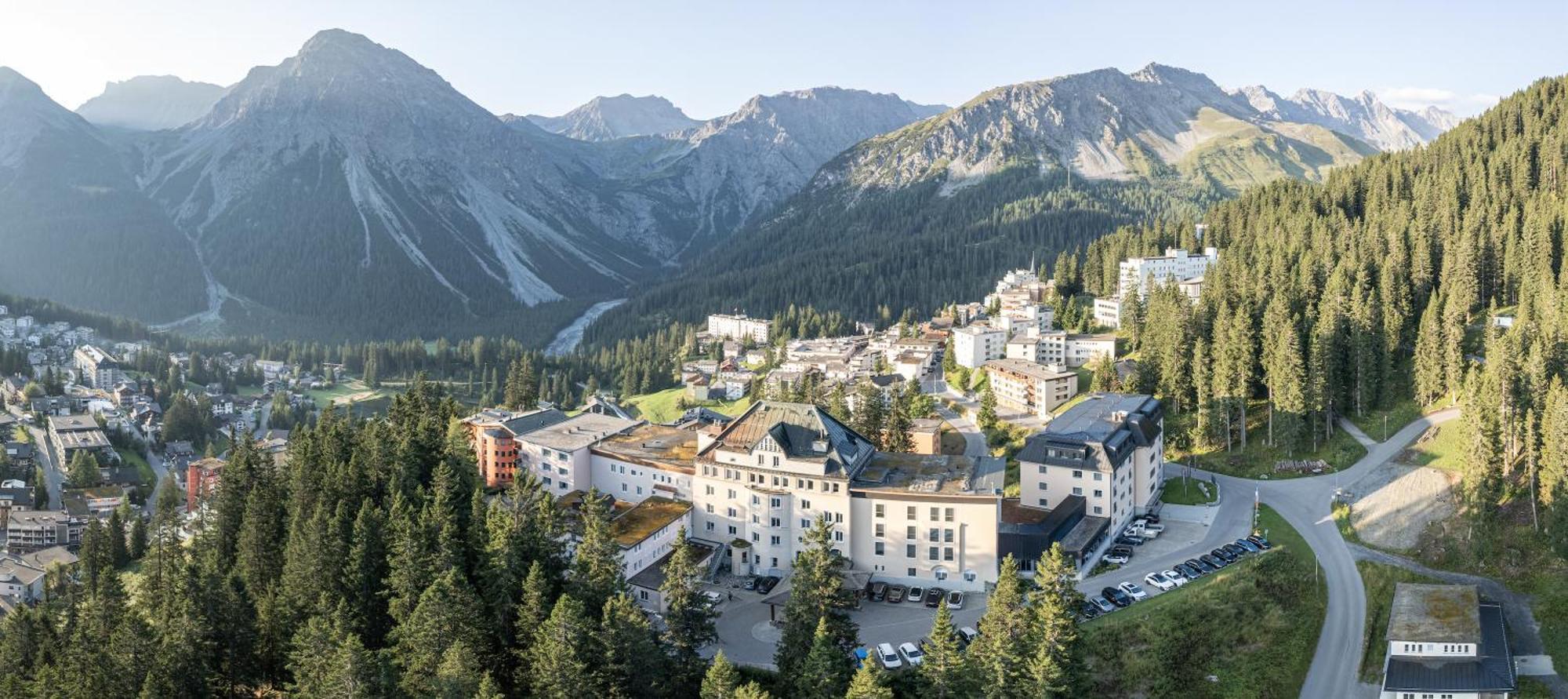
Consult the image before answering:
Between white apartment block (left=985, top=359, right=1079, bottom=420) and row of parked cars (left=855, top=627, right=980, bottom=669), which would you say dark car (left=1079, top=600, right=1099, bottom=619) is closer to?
row of parked cars (left=855, top=627, right=980, bottom=669)

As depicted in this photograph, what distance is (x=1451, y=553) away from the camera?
212ft

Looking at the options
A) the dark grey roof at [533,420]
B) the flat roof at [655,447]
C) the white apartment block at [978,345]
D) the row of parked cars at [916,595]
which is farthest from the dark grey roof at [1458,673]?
the white apartment block at [978,345]

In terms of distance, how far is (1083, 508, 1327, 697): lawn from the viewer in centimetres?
5453

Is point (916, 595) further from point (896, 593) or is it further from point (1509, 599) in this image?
point (1509, 599)

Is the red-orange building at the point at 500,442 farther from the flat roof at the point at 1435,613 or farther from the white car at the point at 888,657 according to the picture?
the flat roof at the point at 1435,613

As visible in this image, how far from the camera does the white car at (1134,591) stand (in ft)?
197

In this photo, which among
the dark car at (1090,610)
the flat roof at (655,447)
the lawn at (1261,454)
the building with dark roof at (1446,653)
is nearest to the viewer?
the building with dark roof at (1446,653)

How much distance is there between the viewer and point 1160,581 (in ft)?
201

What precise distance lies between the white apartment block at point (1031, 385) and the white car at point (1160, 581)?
38.1 meters

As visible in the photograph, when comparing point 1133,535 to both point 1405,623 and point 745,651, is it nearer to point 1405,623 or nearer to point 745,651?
point 1405,623

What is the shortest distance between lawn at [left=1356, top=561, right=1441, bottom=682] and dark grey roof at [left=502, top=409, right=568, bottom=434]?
6080cm

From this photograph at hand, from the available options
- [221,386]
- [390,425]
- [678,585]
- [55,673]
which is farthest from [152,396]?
[678,585]

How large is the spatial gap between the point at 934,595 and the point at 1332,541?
91.2 feet

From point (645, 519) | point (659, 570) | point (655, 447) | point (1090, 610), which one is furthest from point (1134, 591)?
point (655, 447)
